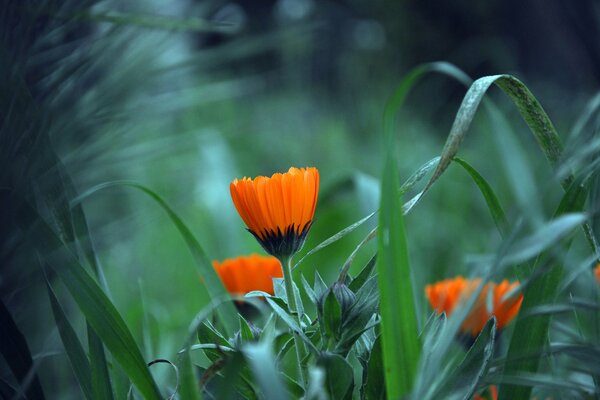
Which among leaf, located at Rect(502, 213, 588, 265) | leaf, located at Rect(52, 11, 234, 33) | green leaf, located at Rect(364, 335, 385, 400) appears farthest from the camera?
leaf, located at Rect(52, 11, 234, 33)

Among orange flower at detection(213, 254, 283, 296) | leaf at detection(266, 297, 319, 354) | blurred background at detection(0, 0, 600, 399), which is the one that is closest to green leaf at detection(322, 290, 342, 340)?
leaf at detection(266, 297, 319, 354)

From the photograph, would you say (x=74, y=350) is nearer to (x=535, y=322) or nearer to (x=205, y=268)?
(x=205, y=268)

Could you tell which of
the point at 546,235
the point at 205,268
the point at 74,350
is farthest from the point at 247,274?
the point at 546,235

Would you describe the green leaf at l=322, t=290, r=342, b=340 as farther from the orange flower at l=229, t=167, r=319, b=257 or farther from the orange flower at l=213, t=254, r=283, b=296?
the orange flower at l=213, t=254, r=283, b=296

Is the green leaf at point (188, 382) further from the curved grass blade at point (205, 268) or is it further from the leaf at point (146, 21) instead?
the leaf at point (146, 21)

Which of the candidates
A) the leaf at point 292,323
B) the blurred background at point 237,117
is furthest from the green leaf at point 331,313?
the blurred background at point 237,117
